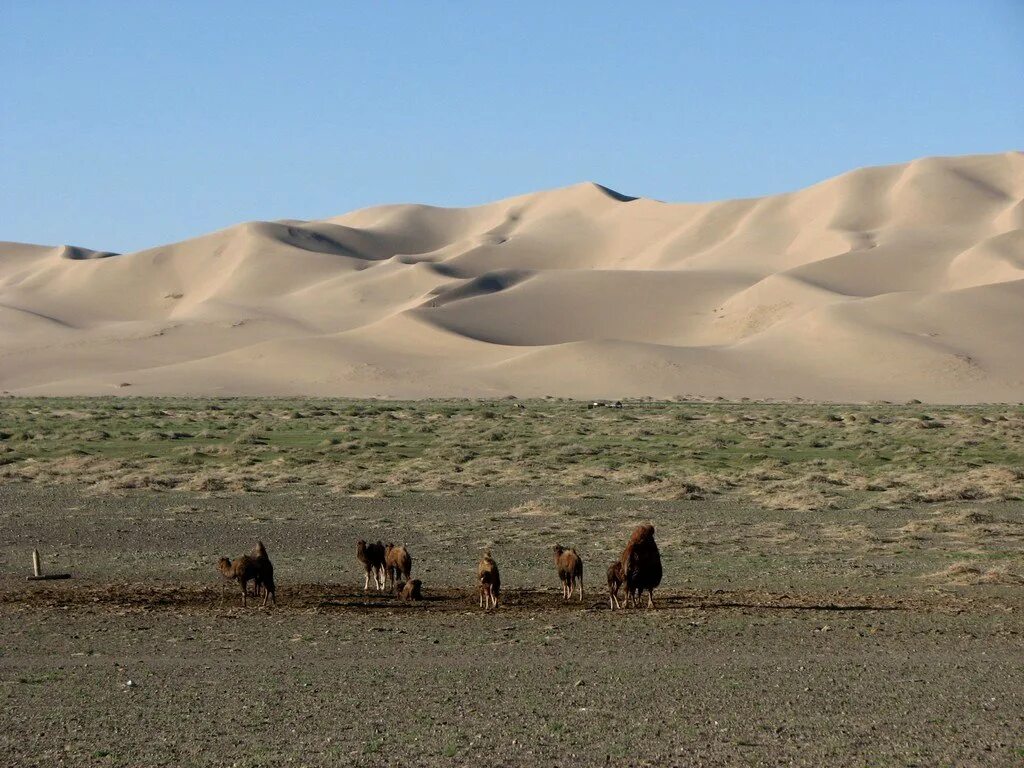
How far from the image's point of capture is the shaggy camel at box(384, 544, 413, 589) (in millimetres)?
14875

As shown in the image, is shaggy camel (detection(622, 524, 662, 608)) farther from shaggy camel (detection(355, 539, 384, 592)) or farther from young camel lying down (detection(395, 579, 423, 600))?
shaggy camel (detection(355, 539, 384, 592))

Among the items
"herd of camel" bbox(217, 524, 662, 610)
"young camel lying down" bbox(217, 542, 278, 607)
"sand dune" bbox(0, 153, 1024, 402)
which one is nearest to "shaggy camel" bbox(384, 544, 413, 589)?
"herd of camel" bbox(217, 524, 662, 610)

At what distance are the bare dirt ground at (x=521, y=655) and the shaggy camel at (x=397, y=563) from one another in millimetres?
396

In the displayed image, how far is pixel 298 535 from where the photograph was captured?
2047 centimetres

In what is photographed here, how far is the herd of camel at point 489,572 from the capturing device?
13438 millimetres

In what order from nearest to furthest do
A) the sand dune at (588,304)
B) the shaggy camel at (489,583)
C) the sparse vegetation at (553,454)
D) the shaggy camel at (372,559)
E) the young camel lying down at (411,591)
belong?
the shaggy camel at (489,583) < the young camel lying down at (411,591) < the shaggy camel at (372,559) < the sparse vegetation at (553,454) < the sand dune at (588,304)

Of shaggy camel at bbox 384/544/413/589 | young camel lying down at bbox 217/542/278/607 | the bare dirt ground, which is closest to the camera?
the bare dirt ground

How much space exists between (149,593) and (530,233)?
176 m

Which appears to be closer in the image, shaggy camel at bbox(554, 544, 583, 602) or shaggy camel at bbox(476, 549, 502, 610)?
shaggy camel at bbox(476, 549, 502, 610)

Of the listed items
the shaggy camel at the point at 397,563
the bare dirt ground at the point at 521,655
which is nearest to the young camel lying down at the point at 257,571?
the bare dirt ground at the point at 521,655

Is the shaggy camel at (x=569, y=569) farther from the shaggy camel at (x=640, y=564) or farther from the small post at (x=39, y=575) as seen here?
the small post at (x=39, y=575)

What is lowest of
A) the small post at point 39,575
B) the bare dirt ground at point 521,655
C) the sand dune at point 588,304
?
the bare dirt ground at point 521,655

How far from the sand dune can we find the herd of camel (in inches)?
2744

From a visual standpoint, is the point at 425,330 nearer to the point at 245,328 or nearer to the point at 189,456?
the point at 245,328
